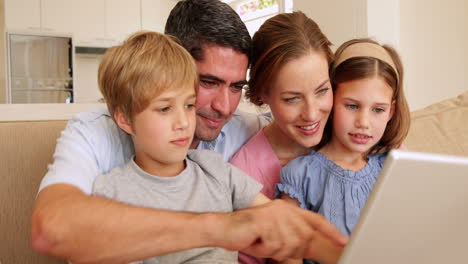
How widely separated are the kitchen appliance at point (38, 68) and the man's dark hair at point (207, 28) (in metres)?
4.71

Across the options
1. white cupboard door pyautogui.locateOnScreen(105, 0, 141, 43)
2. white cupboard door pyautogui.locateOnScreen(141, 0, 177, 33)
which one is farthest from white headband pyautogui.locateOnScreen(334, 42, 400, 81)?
white cupboard door pyautogui.locateOnScreen(141, 0, 177, 33)

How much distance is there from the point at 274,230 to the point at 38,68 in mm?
5500

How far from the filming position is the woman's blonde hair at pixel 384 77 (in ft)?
3.94

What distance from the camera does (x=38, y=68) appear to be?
5422mm

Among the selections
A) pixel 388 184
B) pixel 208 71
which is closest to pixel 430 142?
pixel 208 71

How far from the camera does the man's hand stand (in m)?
0.69

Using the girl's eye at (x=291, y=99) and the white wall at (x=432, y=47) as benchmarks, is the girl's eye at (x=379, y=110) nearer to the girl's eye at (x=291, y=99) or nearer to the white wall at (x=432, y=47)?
the girl's eye at (x=291, y=99)

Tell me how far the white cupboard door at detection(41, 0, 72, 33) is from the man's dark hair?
194 inches

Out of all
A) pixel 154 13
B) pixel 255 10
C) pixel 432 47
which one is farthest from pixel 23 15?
pixel 432 47

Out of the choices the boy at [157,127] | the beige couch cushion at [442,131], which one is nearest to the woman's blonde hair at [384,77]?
the beige couch cushion at [442,131]

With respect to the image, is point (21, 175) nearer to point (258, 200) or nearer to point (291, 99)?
point (258, 200)

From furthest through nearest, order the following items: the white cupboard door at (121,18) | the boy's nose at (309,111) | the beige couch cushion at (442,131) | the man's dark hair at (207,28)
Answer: the white cupboard door at (121,18) < the beige couch cushion at (442,131) < the man's dark hair at (207,28) < the boy's nose at (309,111)

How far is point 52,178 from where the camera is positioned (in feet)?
2.85

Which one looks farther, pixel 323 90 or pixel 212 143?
Result: pixel 212 143
